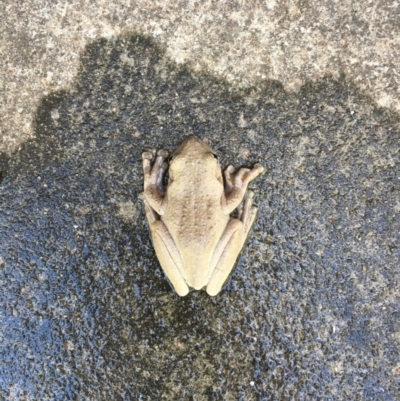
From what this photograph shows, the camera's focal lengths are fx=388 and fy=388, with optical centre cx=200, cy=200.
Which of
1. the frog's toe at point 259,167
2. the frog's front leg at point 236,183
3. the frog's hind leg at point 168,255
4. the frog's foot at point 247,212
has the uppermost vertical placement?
the frog's toe at point 259,167

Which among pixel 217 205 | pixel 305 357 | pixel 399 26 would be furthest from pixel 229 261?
pixel 399 26

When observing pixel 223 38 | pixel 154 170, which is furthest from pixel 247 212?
pixel 223 38

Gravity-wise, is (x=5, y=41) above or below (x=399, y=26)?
below

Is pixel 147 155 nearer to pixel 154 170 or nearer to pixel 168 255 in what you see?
pixel 154 170

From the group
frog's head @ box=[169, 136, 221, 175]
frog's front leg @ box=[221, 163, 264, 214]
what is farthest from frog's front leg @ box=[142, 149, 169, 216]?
frog's front leg @ box=[221, 163, 264, 214]

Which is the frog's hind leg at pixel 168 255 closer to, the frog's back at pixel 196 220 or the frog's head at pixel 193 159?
the frog's back at pixel 196 220

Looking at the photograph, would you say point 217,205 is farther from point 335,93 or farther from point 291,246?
point 335,93

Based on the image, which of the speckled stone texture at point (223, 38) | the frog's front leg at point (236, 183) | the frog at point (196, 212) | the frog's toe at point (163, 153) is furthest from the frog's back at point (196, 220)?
the speckled stone texture at point (223, 38)
